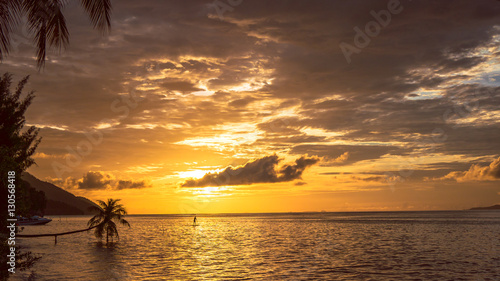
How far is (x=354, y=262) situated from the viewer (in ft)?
126

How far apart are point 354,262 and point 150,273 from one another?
20173 millimetres

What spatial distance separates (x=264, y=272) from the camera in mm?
32625

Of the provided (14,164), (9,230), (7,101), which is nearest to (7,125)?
(7,101)

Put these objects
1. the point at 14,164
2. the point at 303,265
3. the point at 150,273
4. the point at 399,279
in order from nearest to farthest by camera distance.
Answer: the point at 14,164
the point at 399,279
the point at 150,273
the point at 303,265

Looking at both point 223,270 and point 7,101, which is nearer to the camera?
point 7,101

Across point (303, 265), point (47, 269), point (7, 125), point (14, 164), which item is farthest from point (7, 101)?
point (303, 265)

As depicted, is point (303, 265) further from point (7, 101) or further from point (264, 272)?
point (7, 101)

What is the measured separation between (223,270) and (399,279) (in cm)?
1478

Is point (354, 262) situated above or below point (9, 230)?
below

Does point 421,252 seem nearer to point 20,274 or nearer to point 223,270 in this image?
point 223,270

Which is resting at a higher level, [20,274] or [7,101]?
[7,101]

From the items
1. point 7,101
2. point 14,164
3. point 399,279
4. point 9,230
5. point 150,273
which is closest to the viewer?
point 14,164

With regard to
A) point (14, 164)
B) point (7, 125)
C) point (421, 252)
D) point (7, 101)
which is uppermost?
point (7, 101)

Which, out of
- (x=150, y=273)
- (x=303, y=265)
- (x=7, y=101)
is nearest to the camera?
(x=7, y=101)
